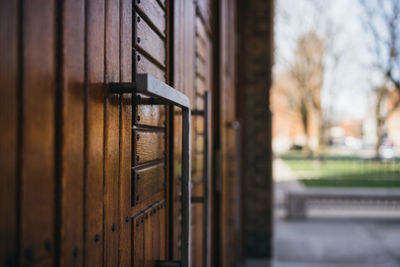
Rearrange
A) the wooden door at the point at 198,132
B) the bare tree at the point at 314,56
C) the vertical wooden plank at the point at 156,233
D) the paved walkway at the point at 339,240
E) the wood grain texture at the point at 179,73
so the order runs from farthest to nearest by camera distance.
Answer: the bare tree at the point at 314,56, the paved walkway at the point at 339,240, the wooden door at the point at 198,132, the wood grain texture at the point at 179,73, the vertical wooden plank at the point at 156,233

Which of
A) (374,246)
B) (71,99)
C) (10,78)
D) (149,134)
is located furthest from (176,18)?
(374,246)

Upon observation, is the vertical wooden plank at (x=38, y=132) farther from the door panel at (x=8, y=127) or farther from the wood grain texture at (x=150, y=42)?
the wood grain texture at (x=150, y=42)

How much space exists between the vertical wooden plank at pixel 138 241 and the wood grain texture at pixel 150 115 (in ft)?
0.82

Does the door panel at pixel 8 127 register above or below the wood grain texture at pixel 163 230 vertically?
above

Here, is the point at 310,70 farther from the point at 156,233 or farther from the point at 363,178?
the point at 156,233

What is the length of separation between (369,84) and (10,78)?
1730cm

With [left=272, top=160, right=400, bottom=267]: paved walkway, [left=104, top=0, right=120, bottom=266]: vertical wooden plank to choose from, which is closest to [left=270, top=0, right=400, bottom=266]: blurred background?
[left=272, top=160, right=400, bottom=267]: paved walkway

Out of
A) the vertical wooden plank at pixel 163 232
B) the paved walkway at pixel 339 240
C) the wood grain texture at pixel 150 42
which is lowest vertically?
the paved walkway at pixel 339 240

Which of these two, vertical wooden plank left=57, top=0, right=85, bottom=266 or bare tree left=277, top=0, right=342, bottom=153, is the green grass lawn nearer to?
bare tree left=277, top=0, right=342, bottom=153

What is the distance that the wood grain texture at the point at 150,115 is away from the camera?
980 mm

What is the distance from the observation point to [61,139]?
0.58 metres

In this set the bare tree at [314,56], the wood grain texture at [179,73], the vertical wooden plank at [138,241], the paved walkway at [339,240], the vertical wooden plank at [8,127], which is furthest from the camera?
the bare tree at [314,56]

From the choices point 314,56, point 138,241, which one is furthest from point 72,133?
point 314,56

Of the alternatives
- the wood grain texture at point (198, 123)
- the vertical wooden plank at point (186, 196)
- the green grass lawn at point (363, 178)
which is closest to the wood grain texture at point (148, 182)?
the vertical wooden plank at point (186, 196)
